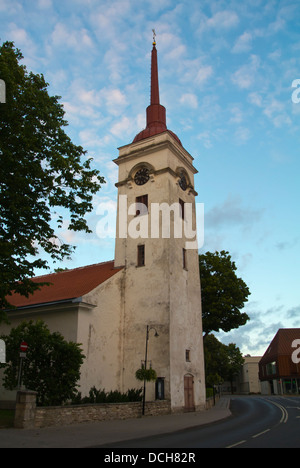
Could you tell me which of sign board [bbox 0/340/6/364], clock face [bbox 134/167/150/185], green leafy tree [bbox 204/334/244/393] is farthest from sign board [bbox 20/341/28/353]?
green leafy tree [bbox 204/334/244/393]

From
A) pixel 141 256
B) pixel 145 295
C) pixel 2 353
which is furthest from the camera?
pixel 141 256

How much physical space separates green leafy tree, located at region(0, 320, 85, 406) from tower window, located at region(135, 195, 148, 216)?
43.0ft

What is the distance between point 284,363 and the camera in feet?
209

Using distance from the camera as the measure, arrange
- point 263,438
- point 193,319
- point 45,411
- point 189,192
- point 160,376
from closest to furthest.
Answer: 1. point 263,438
2. point 45,411
3. point 160,376
4. point 193,319
5. point 189,192

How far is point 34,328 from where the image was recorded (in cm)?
1684

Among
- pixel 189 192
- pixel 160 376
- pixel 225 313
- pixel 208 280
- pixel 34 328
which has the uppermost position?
pixel 189 192

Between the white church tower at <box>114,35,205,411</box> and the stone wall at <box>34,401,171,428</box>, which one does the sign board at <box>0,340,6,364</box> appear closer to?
the stone wall at <box>34,401,171,428</box>

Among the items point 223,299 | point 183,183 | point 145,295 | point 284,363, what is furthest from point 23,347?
point 284,363

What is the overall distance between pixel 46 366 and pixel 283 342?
6076 cm

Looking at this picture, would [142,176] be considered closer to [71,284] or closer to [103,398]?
[71,284]

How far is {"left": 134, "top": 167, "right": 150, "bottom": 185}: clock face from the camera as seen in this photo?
2867 cm
